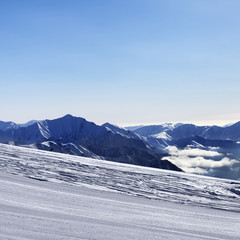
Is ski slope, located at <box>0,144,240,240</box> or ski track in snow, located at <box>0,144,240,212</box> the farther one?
ski track in snow, located at <box>0,144,240,212</box>

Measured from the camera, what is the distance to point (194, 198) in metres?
5.73

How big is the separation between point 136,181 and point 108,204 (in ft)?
7.51

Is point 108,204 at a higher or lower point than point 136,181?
lower

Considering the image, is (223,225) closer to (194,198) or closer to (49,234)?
(194,198)

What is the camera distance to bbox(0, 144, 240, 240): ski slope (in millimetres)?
3094

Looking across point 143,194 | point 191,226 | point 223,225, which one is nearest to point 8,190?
point 143,194

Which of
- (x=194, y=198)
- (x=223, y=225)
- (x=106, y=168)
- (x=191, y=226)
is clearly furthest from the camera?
(x=106, y=168)

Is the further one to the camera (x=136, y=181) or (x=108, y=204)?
(x=136, y=181)

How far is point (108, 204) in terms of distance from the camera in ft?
14.8

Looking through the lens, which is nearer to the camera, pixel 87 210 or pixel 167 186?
pixel 87 210

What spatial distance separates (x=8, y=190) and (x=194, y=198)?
3.66m

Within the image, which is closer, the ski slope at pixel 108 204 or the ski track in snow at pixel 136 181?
the ski slope at pixel 108 204

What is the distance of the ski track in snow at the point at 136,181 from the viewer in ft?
18.6

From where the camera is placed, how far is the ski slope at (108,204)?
3.09 meters
